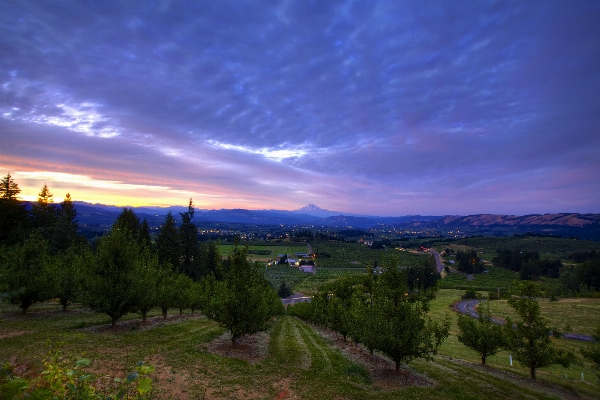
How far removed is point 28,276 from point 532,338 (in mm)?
39953

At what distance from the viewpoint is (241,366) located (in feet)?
52.2

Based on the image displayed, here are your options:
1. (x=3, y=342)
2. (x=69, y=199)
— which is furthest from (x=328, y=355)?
(x=69, y=199)

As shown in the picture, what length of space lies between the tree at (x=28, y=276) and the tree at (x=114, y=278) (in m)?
5.15

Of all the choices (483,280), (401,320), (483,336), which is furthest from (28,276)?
(483,280)

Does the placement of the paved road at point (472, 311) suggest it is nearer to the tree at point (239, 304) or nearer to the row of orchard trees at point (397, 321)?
the row of orchard trees at point (397, 321)

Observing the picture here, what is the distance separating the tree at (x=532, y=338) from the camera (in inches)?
830

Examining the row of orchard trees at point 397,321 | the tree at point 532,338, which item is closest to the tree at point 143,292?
the row of orchard trees at point 397,321

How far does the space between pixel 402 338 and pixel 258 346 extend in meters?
11.0

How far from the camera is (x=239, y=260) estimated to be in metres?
20.7

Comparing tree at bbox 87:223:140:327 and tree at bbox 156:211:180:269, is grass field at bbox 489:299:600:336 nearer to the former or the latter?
tree at bbox 87:223:140:327

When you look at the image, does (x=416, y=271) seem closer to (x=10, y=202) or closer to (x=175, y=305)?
(x=175, y=305)

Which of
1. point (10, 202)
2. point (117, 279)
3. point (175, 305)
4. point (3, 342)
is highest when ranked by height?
point (10, 202)

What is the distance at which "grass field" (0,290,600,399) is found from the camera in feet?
42.1

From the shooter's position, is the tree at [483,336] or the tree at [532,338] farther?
the tree at [483,336]
